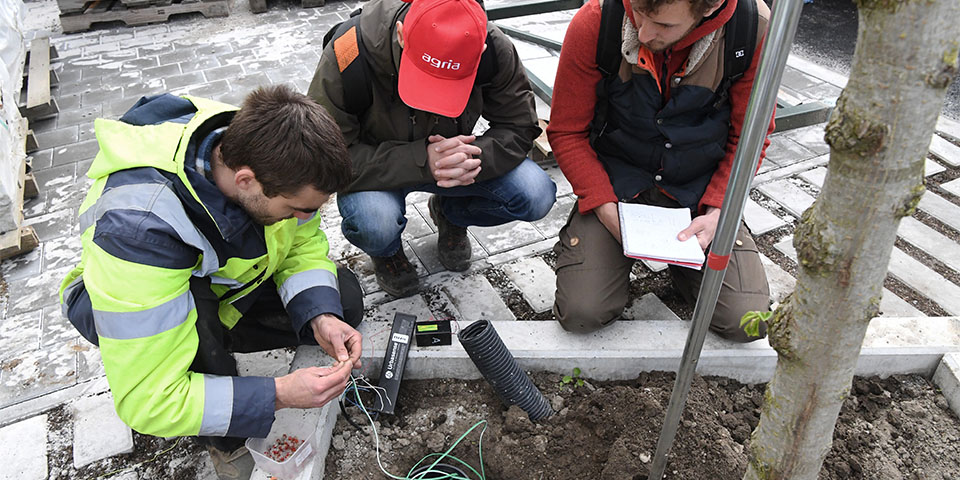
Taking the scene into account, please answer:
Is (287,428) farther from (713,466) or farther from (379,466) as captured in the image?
(713,466)

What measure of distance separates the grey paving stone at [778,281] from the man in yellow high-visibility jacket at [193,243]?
2.02 meters

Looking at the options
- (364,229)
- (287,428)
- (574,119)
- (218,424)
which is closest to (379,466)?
(287,428)

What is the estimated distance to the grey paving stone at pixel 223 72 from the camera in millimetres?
5320

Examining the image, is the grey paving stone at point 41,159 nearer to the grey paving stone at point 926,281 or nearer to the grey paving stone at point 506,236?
the grey paving stone at point 506,236

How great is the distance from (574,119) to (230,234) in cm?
148

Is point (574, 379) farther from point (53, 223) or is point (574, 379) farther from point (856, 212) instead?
point (53, 223)

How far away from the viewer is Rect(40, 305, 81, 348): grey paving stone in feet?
9.34

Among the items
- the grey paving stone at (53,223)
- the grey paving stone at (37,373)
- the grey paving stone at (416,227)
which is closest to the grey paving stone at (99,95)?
the grey paving stone at (53,223)

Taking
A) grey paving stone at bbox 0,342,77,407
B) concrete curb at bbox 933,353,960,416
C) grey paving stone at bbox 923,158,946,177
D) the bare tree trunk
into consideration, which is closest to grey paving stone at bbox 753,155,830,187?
grey paving stone at bbox 923,158,946,177

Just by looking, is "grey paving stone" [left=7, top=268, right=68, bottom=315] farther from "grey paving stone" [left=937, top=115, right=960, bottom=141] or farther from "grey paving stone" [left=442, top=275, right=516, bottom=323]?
"grey paving stone" [left=937, top=115, right=960, bottom=141]

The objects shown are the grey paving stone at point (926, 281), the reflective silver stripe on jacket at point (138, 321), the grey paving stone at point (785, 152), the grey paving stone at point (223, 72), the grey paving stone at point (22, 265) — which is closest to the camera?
the reflective silver stripe on jacket at point (138, 321)

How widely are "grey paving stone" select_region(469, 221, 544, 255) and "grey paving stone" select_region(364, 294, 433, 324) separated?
1.82 ft

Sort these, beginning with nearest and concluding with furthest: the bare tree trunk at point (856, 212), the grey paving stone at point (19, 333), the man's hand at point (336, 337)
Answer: the bare tree trunk at point (856, 212), the man's hand at point (336, 337), the grey paving stone at point (19, 333)

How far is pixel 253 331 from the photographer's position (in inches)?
96.0
